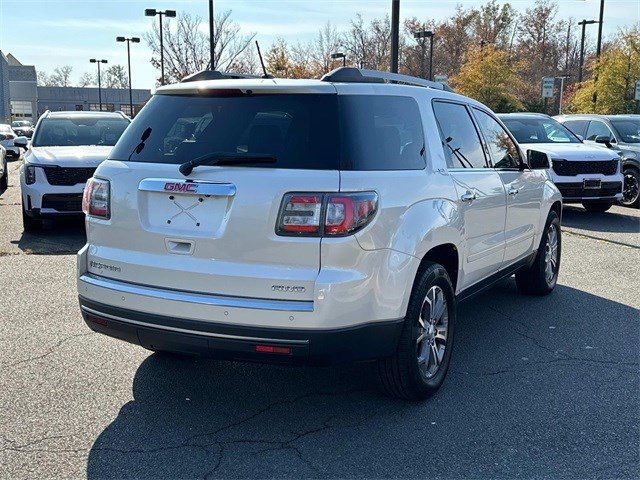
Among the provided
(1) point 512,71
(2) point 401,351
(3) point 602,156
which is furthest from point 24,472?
(1) point 512,71

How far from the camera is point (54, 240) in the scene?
959cm

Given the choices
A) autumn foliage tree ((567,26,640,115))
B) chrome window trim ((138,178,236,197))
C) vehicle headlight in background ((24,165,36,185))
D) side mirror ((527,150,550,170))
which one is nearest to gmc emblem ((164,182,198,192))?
chrome window trim ((138,178,236,197))

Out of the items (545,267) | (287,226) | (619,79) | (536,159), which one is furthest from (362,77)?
(619,79)

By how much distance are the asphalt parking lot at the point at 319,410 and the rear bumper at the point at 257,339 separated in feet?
1.54

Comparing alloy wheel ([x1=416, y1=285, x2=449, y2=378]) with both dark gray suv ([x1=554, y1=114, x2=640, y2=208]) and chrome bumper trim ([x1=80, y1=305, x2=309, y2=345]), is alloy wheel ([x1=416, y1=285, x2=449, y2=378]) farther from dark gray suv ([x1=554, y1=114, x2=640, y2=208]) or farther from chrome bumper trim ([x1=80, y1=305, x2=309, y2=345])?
dark gray suv ([x1=554, y1=114, x2=640, y2=208])

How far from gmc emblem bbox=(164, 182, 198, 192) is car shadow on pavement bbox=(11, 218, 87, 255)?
5.50 meters

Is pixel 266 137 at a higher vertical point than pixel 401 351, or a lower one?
higher

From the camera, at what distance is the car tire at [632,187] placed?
13.5 metres

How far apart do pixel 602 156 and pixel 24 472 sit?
36.9 feet

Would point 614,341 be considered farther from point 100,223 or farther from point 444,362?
point 100,223

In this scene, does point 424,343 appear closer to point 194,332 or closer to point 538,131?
point 194,332

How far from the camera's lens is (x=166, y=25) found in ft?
124

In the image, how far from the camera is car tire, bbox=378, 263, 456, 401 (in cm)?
388

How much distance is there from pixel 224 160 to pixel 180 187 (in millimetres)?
267
